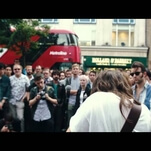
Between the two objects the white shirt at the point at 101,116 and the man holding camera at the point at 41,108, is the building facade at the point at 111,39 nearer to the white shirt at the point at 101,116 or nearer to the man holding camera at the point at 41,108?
the man holding camera at the point at 41,108

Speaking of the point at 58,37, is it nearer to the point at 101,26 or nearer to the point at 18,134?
the point at 101,26

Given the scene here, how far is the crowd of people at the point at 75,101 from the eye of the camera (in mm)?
3236

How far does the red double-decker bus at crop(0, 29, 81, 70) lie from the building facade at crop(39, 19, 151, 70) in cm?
1096

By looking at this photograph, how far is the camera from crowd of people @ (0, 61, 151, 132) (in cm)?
324

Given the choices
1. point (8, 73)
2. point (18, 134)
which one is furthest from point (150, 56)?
point (18, 134)

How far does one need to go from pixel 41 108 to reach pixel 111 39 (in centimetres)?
3102

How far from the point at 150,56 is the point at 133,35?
2.67 metres

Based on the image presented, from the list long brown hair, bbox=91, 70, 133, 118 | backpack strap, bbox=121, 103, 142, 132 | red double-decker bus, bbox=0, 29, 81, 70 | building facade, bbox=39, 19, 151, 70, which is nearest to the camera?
backpack strap, bbox=121, 103, 142, 132

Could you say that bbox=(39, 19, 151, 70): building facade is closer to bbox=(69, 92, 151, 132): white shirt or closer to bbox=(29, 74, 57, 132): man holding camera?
bbox=(29, 74, 57, 132): man holding camera

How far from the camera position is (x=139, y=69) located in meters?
6.48

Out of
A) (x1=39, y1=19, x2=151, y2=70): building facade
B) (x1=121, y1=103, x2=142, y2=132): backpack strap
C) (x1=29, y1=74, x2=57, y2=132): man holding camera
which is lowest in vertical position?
(x1=29, y1=74, x2=57, y2=132): man holding camera

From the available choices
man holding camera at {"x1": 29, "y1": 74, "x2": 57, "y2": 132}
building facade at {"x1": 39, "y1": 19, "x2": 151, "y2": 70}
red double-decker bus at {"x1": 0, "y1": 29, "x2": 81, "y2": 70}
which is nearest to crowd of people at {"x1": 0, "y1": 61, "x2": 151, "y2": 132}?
man holding camera at {"x1": 29, "y1": 74, "x2": 57, "y2": 132}

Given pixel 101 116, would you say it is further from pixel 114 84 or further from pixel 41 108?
pixel 41 108

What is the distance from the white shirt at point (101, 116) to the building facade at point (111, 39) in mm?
33340
